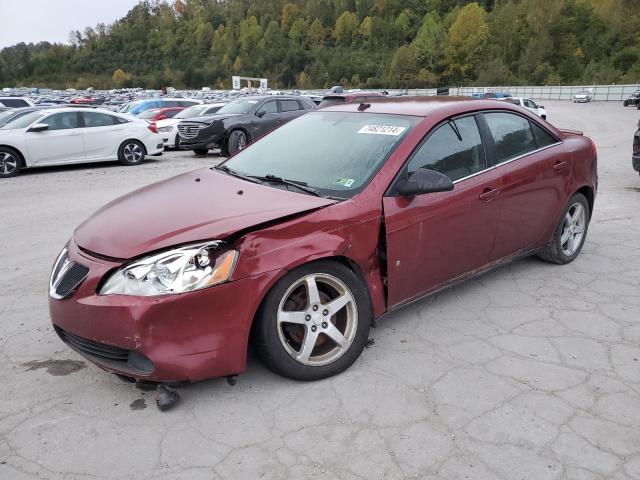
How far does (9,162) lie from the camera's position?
11.1 meters

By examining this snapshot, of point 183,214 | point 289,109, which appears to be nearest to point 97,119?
point 289,109

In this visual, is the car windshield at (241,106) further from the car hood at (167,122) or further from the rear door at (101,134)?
the rear door at (101,134)

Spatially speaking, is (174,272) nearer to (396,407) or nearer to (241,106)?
(396,407)

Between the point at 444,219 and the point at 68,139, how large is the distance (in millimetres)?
10463

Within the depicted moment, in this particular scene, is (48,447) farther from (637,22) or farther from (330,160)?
(637,22)

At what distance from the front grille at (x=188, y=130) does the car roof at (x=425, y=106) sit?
10.2 meters

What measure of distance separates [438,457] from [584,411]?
874mm

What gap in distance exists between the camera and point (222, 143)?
13.7 m

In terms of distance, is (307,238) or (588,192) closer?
(307,238)

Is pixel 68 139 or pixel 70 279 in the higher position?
pixel 68 139

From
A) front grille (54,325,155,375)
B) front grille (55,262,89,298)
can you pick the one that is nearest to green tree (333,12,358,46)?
front grille (55,262,89,298)

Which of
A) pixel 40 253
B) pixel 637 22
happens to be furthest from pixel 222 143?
pixel 637 22

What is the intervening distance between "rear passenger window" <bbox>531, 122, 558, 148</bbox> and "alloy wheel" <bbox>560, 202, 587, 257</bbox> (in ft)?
2.19

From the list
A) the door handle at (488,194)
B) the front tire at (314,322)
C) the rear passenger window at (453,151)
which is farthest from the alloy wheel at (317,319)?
the door handle at (488,194)
